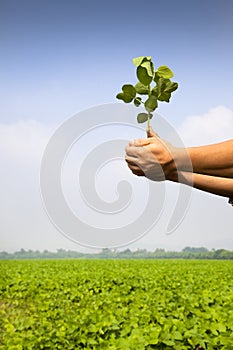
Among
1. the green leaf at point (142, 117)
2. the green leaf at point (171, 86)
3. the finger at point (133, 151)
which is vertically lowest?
the finger at point (133, 151)

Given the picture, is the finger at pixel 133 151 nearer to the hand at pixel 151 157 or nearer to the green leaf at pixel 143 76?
the hand at pixel 151 157

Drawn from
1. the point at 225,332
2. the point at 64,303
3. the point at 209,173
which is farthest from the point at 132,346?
the point at 64,303

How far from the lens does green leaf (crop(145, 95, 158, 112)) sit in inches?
71.4

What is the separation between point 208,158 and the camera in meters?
1.79

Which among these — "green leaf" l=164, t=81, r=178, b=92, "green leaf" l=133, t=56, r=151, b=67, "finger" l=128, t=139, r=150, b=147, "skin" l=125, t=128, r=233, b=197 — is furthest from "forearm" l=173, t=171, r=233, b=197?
"green leaf" l=133, t=56, r=151, b=67

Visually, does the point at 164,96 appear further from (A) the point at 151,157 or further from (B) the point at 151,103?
(A) the point at 151,157

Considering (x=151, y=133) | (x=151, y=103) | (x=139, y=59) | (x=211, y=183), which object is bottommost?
(x=211, y=183)

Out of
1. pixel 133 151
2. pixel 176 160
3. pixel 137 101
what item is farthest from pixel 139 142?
pixel 137 101

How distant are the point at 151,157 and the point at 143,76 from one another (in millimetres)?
323

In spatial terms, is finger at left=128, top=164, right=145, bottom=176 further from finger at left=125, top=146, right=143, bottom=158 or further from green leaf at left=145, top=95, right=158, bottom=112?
green leaf at left=145, top=95, right=158, bottom=112

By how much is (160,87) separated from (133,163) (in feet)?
1.05

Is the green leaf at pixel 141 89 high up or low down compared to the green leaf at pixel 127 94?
up

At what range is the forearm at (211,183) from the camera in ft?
6.14

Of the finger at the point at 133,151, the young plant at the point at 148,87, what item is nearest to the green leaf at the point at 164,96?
the young plant at the point at 148,87
